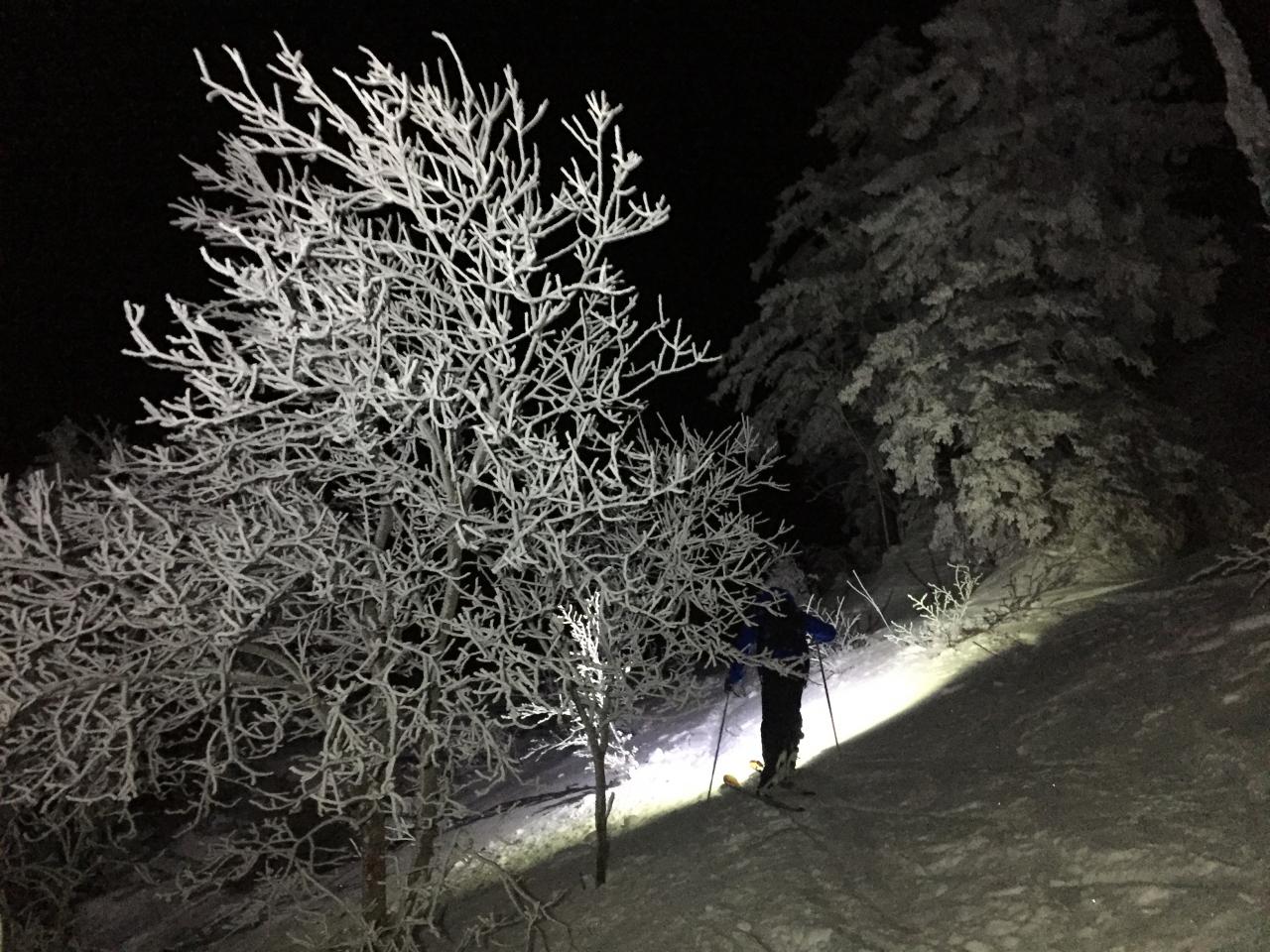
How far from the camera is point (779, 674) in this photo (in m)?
6.72

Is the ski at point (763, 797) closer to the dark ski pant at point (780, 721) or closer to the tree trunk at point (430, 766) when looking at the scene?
the dark ski pant at point (780, 721)

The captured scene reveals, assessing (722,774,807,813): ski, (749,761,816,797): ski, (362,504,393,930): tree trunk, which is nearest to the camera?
(362,504,393,930): tree trunk

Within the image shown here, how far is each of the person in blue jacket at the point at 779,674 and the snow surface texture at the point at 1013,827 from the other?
26 centimetres

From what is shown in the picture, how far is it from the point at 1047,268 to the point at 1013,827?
9012mm

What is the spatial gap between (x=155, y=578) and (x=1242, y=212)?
1887 centimetres

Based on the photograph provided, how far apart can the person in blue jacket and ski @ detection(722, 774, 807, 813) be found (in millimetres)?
111

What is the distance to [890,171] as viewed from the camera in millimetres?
11891

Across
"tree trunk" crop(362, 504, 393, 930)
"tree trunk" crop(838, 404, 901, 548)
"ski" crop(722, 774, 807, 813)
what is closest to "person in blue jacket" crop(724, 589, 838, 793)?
"ski" crop(722, 774, 807, 813)

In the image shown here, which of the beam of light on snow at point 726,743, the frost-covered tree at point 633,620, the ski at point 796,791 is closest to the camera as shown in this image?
the frost-covered tree at point 633,620

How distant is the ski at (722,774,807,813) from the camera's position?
6008 millimetres

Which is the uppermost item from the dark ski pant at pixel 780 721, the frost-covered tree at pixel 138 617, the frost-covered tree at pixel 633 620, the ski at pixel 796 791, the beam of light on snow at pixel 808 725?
the frost-covered tree at pixel 138 617

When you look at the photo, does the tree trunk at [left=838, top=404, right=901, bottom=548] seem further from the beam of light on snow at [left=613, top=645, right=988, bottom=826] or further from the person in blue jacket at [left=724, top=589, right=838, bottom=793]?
the person in blue jacket at [left=724, top=589, right=838, bottom=793]

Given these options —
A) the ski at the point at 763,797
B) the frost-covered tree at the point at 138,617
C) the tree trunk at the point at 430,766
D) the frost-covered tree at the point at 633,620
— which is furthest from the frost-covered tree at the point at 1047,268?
the frost-covered tree at the point at 138,617

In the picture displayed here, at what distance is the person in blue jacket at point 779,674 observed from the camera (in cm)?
664
